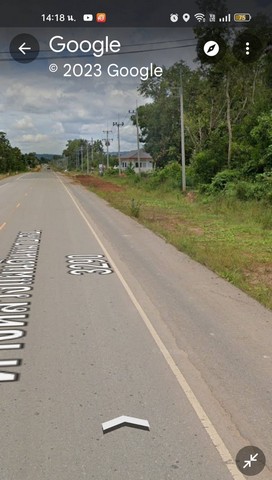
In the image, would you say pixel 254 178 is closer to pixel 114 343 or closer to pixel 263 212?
pixel 263 212

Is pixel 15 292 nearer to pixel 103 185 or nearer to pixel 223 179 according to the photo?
pixel 223 179

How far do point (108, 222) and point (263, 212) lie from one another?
21.7 ft

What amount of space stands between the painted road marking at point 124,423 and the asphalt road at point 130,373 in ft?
0.18

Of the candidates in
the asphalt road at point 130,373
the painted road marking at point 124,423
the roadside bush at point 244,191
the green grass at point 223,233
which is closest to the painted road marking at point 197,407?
the asphalt road at point 130,373

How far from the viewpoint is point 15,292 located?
8062mm

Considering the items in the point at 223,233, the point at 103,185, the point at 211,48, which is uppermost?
the point at 211,48

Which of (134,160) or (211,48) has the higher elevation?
(211,48)

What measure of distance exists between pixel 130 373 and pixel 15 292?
151 inches

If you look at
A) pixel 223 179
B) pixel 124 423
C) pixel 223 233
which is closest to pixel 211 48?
pixel 223 233

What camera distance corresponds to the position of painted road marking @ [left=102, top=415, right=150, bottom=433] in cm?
384

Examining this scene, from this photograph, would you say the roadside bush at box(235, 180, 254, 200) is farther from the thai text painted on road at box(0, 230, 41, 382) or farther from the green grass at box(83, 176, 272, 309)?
the thai text painted on road at box(0, 230, 41, 382)

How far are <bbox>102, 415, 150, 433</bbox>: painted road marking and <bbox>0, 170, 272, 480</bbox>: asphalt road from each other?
0.18ft

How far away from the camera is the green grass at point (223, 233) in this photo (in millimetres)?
9564

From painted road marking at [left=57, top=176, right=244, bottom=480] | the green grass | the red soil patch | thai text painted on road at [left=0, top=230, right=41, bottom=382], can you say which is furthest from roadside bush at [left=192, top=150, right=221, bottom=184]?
painted road marking at [left=57, top=176, right=244, bottom=480]
